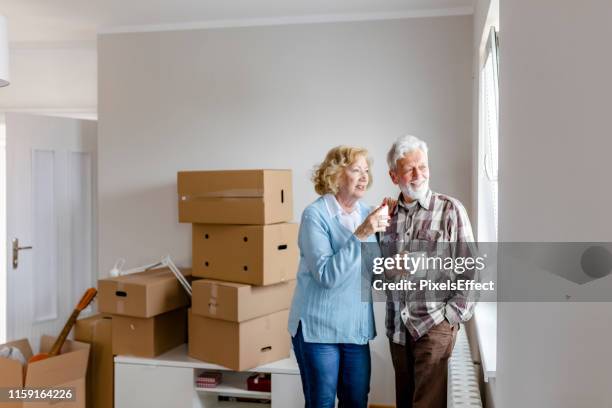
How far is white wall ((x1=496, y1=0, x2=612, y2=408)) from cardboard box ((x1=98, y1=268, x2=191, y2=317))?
2.23 m

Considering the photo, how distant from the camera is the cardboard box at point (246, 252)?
2945 mm

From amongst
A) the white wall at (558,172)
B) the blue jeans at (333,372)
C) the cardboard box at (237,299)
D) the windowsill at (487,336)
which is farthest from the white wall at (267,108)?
the white wall at (558,172)

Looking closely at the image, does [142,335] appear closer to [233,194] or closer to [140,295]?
[140,295]

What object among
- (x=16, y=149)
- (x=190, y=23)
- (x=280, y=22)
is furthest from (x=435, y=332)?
(x=16, y=149)

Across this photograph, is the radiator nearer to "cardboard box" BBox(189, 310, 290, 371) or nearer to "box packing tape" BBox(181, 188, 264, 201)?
"cardboard box" BBox(189, 310, 290, 371)

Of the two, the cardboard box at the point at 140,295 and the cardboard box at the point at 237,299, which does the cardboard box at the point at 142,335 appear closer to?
the cardboard box at the point at 140,295

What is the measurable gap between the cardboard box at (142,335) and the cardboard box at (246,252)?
36 centimetres

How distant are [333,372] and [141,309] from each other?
4.28 ft

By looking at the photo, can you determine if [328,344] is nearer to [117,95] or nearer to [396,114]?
[396,114]

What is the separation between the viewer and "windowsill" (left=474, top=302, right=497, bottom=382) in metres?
1.76

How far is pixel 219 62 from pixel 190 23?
12.4 inches

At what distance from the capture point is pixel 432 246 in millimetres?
1812

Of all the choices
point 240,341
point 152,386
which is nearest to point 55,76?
point 152,386

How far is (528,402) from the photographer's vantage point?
1.03 m
